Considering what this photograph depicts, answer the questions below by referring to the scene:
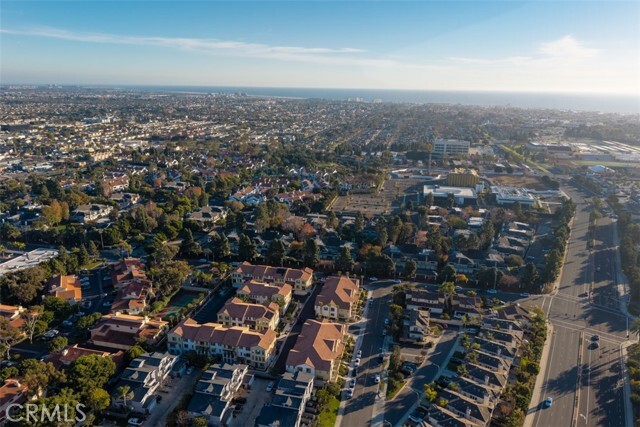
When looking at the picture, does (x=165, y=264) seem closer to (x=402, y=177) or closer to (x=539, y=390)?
(x=539, y=390)

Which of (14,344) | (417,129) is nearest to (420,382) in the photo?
(14,344)

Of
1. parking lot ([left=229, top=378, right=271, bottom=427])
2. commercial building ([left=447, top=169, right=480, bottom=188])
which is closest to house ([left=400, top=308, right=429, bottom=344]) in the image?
parking lot ([left=229, top=378, right=271, bottom=427])

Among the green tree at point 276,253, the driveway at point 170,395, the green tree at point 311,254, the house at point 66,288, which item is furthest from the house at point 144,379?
the green tree at point 311,254

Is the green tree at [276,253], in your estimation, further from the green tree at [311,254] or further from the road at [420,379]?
the road at [420,379]

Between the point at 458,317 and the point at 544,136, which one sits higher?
the point at 544,136

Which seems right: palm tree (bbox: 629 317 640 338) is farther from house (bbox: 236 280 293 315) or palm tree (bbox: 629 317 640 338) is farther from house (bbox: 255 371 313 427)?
house (bbox: 236 280 293 315)
